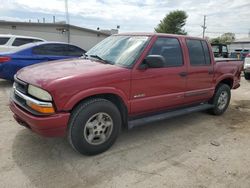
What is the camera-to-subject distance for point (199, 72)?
15.3ft

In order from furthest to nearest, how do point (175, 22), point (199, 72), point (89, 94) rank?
point (175, 22) → point (199, 72) → point (89, 94)

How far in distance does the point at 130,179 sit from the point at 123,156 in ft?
1.91

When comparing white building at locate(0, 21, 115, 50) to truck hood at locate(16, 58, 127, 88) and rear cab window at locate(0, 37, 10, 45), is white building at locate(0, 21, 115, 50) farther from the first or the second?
truck hood at locate(16, 58, 127, 88)

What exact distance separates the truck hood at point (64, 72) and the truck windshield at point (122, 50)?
0.63 feet

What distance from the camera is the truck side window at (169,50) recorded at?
4.01 meters

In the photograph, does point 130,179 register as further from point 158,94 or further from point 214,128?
point 214,128

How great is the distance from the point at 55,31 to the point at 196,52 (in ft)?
66.8

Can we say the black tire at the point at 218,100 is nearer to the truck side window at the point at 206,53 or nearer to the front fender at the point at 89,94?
the truck side window at the point at 206,53

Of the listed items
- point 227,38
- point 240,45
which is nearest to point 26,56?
point 240,45

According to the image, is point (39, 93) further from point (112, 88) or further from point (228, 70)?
point (228, 70)

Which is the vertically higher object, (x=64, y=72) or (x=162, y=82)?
(x=64, y=72)

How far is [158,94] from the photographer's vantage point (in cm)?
399

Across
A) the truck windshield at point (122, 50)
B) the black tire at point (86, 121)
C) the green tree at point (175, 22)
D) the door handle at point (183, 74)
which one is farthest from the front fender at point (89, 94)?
the green tree at point (175, 22)

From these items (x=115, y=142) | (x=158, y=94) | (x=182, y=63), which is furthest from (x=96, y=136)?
(x=182, y=63)
